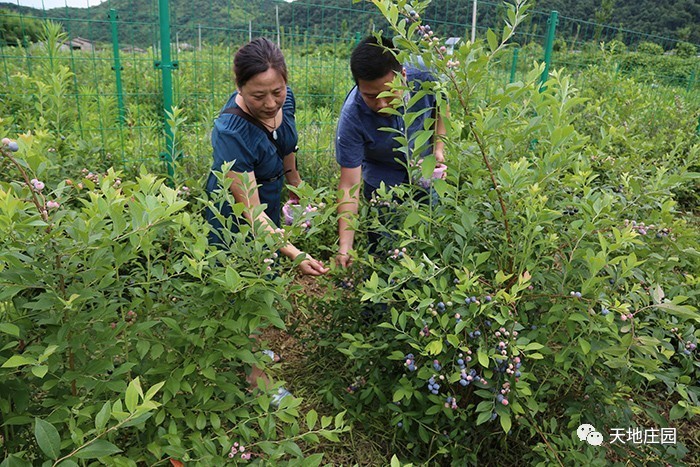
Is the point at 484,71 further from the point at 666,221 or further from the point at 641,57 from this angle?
the point at 641,57

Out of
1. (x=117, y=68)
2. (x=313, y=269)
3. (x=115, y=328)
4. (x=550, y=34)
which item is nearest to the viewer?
(x=115, y=328)

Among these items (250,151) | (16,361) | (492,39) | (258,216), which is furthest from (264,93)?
(16,361)

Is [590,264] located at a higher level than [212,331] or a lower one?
higher

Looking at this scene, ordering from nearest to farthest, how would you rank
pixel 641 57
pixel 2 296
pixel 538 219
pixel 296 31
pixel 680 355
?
1. pixel 2 296
2. pixel 538 219
3. pixel 680 355
4. pixel 296 31
5. pixel 641 57

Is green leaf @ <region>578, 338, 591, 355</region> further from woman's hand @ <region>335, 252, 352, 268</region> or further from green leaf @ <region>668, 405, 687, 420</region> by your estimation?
woman's hand @ <region>335, 252, 352, 268</region>

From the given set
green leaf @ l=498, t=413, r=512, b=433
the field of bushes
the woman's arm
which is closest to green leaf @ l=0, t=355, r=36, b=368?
the field of bushes

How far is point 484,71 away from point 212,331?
1037 mm

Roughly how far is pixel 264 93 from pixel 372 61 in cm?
45

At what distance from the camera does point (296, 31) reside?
14.9ft

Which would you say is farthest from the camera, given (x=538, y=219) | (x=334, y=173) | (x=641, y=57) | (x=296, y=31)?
(x=641, y=57)

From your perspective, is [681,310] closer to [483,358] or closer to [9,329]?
[483,358]

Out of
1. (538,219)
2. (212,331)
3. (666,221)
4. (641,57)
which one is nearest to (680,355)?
(666,221)

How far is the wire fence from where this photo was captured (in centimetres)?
335

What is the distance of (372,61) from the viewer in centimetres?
207
